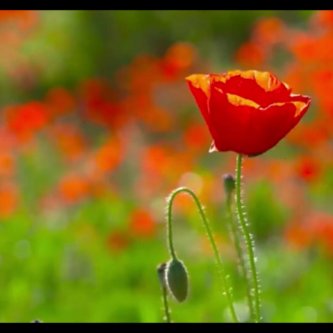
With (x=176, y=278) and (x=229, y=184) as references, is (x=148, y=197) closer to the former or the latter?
(x=229, y=184)

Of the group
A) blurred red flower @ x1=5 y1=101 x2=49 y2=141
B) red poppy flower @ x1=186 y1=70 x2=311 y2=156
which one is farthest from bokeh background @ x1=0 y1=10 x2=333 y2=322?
red poppy flower @ x1=186 y1=70 x2=311 y2=156

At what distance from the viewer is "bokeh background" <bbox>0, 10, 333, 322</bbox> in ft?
12.1

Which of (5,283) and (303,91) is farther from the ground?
(303,91)

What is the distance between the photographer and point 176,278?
1.62 meters

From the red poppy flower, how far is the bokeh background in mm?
830

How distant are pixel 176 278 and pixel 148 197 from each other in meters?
3.31

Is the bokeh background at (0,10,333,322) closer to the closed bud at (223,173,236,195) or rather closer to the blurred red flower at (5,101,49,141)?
the blurred red flower at (5,101,49,141)

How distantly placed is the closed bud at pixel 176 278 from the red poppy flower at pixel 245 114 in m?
0.17

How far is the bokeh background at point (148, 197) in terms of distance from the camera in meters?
3.68

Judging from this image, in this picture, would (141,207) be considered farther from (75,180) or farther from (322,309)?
(322,309)

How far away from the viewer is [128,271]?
13.3 ft

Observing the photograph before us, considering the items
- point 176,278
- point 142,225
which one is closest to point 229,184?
point 176,278
